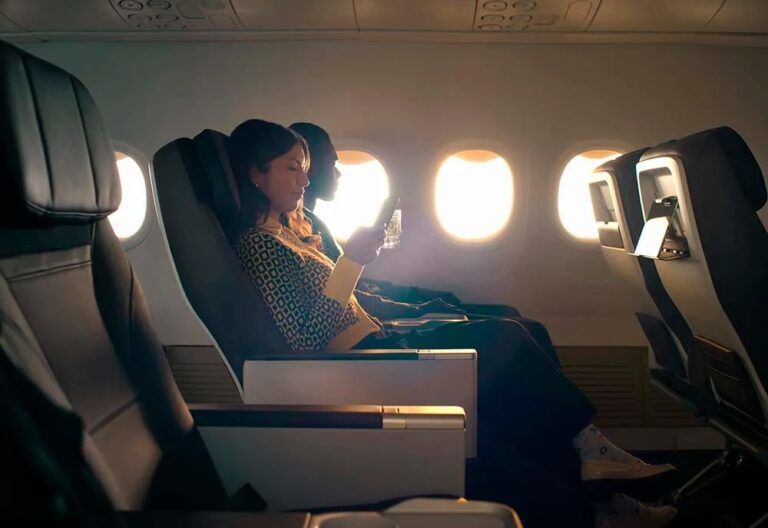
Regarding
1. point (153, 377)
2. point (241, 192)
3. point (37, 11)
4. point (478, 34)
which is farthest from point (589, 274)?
point (37, 11)

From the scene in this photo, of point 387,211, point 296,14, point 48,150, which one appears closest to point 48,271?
point 48,150

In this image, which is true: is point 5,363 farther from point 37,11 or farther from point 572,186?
point 572,186

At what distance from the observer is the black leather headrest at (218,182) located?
1.73 metres

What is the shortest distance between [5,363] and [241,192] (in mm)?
1267

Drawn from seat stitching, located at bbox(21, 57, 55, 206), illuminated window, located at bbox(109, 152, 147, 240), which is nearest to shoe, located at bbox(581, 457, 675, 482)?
A: seat stitching, located at bbox(21, 57, 55, 206)

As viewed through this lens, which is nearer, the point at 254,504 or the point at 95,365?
the point at 95,365

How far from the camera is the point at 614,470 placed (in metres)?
1.81

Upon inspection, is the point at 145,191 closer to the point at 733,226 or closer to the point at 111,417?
the point at 111,417

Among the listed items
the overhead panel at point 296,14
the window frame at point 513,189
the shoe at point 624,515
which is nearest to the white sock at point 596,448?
the shoe at point 624,515

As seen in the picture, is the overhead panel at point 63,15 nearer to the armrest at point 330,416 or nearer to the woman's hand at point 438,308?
the woman's hand at point 438,308

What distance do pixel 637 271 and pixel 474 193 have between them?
40.8 inches

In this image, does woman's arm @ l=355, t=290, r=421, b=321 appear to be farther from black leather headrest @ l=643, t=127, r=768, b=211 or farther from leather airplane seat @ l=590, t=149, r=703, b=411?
black leather headrest @ l=643, t=127, r=768, b=211

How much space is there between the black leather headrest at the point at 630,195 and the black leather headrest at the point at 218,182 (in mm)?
1208

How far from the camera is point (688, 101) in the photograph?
3035mm
